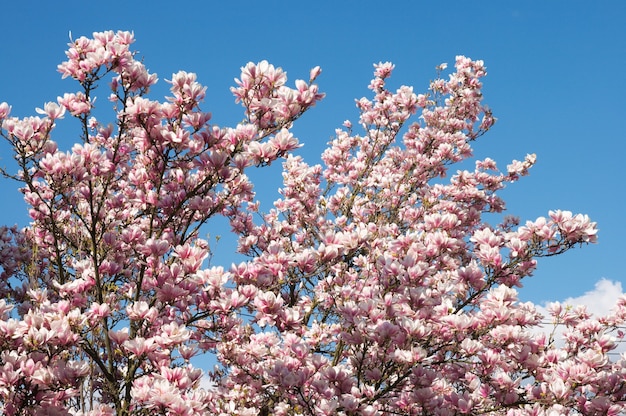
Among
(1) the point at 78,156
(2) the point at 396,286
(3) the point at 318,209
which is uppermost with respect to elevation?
(3) the point at 318,209

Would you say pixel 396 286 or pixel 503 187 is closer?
pixel 396 286

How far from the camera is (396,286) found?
5582mm

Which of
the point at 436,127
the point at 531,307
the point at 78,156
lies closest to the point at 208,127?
the point at 78,156

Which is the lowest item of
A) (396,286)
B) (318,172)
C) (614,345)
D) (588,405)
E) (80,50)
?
(588,405)

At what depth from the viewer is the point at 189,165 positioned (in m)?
5.78

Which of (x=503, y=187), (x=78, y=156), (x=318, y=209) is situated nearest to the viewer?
(x=78, y=156)

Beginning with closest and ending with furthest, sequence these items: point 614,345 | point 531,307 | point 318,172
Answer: point 614,345, point 531,307, point 318,172

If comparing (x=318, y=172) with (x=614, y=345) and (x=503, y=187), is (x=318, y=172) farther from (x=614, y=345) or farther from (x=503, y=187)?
(x=614, y=345)

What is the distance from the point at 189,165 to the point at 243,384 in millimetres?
2287

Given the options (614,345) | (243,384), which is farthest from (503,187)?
(243,384)

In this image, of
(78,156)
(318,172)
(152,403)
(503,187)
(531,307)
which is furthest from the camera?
(318,172)

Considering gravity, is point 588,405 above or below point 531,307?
below

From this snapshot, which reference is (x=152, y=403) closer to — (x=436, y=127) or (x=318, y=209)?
(x=318, y=209)

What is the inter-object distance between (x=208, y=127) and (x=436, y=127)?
23.4 ft
